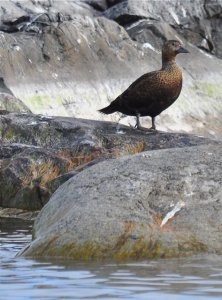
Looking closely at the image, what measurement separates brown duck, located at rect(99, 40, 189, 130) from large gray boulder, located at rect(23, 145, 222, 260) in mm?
5537

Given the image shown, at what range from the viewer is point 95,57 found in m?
22.6

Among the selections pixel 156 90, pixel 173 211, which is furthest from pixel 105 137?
pixel 173 211

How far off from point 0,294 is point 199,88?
62.0 ft

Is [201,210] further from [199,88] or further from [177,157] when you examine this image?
[199,88]

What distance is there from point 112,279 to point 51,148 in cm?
607

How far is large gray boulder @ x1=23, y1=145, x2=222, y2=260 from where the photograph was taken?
6.77 meters

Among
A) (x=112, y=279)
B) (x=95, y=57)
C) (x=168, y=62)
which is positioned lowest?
(x=95, y=57)

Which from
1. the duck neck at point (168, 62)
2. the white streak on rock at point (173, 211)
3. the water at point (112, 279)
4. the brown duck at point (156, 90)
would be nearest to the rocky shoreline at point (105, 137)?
the white streak on rock at point (173, 211)

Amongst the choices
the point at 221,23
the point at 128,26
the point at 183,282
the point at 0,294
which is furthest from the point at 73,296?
the point at 221,23

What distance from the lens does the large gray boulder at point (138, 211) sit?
6.77 meters

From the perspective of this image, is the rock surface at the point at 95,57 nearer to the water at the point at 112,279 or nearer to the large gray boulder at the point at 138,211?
the large gray boulder at the point at 138,211

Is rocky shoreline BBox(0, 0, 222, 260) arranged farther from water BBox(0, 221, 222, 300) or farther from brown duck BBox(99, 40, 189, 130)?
brown duck BBox(99, 40, 189, 130)

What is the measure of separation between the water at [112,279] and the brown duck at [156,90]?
6.56 metres

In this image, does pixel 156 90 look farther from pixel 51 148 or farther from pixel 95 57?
pixel 95 57
